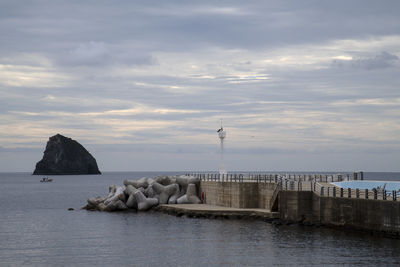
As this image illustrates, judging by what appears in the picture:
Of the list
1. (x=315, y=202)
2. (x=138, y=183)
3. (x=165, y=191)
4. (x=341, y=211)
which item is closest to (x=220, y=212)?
(x=315, y=202)

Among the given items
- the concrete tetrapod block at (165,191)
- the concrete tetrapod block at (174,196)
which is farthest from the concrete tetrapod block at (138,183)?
the concrete tetrapod block at (174,196)

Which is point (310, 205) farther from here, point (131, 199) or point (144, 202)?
point (131, 199)

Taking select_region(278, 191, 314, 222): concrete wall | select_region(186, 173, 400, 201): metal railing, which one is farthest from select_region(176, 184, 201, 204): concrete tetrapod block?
select_region(278, 191, 314, 222): concrete wall

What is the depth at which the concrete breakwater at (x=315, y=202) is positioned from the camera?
33.9 meters

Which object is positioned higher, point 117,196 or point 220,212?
point 117,196

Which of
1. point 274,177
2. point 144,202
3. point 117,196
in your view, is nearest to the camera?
point 274,177

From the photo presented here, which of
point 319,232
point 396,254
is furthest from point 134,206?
point 396,254

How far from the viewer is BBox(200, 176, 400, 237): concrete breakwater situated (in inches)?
1336

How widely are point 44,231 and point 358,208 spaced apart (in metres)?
22.4

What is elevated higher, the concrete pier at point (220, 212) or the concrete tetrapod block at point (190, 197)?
the concrete tetrapod block at point (190, 197)

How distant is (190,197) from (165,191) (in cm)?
260

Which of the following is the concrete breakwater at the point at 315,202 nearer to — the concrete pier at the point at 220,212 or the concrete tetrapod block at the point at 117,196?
the concrete pier at the point at 220,212

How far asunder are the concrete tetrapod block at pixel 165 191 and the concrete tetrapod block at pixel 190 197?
3.81 ft

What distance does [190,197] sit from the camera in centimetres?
5697
